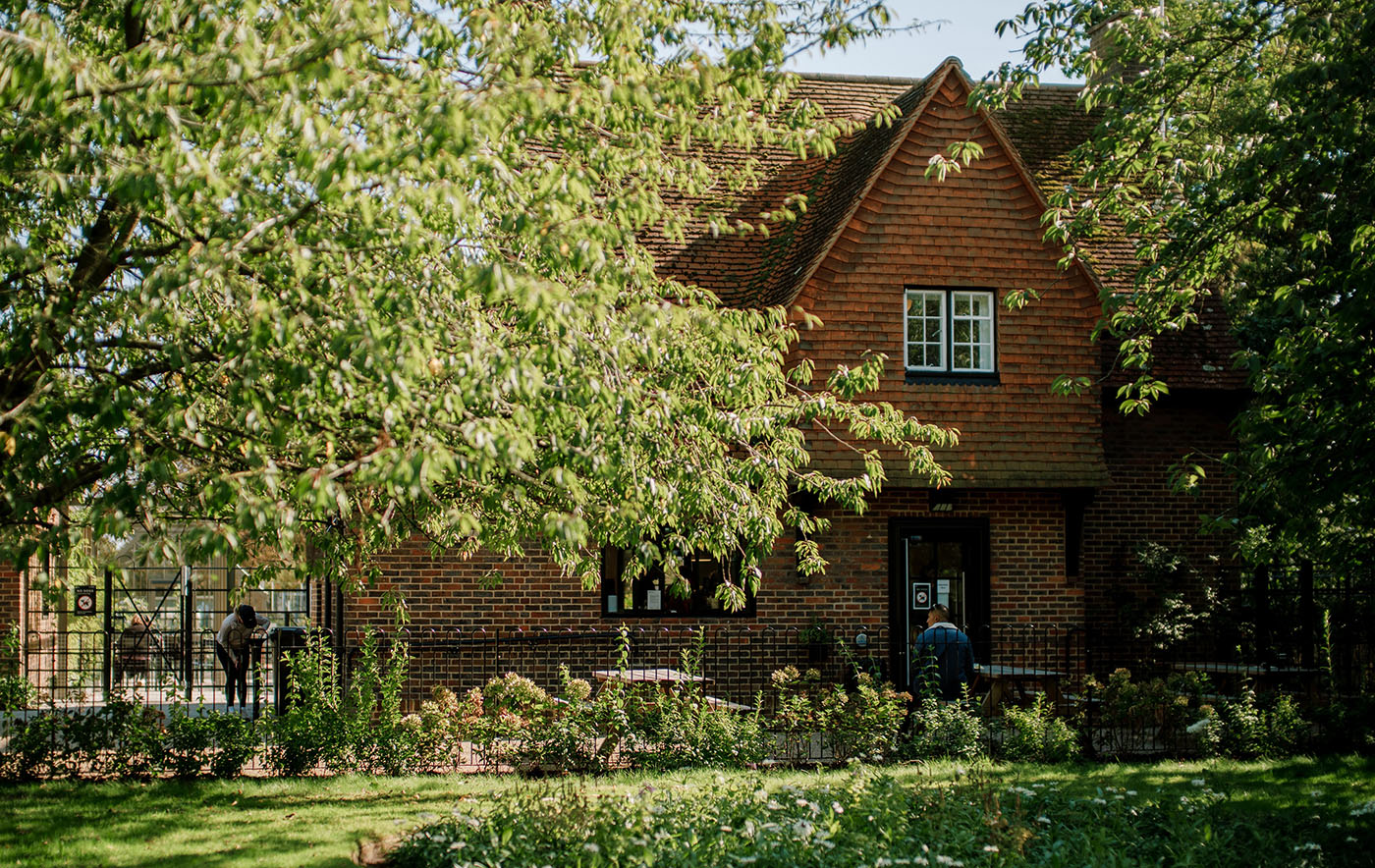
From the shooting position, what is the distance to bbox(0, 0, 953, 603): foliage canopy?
528 cm

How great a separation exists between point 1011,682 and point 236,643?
10405 mm

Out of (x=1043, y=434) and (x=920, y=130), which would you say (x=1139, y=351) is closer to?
(x=1043, y=434)

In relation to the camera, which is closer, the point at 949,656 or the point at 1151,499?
the point at 949,656

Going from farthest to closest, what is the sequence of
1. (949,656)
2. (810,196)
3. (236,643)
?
1. (810,196)
2. (236,643)
3. (949,656)

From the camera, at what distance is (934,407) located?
15422 millimetres

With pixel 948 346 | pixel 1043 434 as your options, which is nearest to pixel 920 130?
pixel 948 346

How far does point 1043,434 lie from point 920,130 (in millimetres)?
4267

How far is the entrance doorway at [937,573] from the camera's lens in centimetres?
1588

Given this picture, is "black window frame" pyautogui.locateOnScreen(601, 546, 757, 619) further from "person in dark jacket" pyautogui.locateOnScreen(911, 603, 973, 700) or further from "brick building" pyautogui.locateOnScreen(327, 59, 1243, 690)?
"person in dark jacket" pyautogui.locateOnScreen(911, 603, 973, 700)

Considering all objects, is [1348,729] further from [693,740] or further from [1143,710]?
A: [693,740]

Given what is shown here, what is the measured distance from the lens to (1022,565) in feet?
52.4

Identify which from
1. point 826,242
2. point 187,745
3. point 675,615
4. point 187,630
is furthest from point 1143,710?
point 187,630

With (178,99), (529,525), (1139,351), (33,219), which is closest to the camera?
(178,99)

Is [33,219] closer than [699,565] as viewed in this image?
Yes
